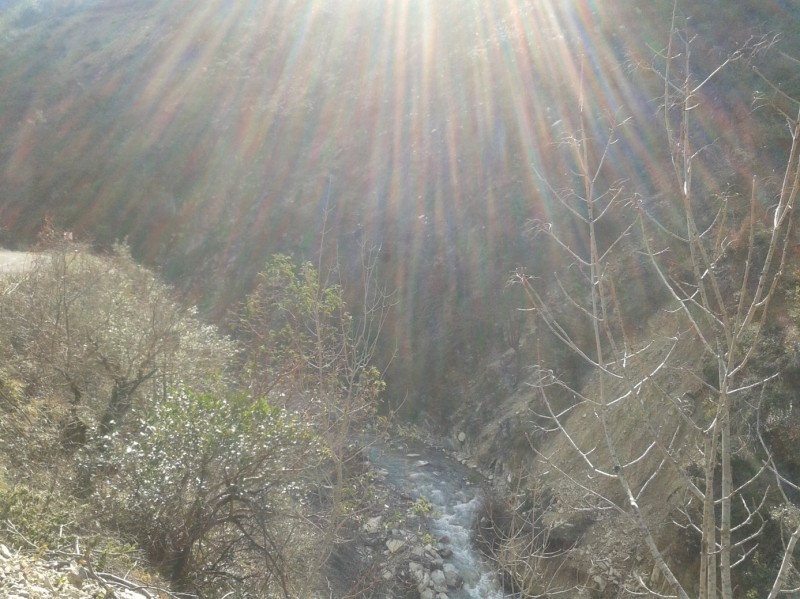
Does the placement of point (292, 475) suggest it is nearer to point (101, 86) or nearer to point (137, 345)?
point (137, 345)

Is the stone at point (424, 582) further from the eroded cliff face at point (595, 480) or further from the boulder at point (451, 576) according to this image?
the eroded cliff face at point (595, 480)

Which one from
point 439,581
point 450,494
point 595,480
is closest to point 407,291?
point 450,494

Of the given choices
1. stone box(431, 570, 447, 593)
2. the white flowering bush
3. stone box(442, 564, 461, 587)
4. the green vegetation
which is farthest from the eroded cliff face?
the white flowering bush

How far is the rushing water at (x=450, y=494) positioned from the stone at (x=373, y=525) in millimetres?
1063

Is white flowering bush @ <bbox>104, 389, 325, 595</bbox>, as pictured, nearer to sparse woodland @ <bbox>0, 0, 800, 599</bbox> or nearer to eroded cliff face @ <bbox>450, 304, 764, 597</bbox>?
sparse woodland @ <bbox>0, 0, 800, 599</bbox>

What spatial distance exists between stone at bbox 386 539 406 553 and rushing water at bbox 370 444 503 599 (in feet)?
2.93

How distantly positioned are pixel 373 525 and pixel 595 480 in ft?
13.0

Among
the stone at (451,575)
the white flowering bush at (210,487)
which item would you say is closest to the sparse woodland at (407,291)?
the white flowering bush at (210,487)

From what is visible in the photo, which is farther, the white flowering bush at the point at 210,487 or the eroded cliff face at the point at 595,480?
the eroded cliff face at the point at 595,480

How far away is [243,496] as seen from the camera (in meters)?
6.19

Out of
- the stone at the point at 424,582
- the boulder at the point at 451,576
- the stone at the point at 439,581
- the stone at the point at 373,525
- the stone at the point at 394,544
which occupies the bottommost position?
the boulder at the point at 451,576

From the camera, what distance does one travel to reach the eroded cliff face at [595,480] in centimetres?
741

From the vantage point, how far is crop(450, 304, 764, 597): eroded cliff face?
741 cm

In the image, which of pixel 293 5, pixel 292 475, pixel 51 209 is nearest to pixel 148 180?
pixel 51 209
